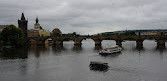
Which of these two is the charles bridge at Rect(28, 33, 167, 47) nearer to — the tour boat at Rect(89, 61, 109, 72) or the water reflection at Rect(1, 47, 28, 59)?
the water reflection at Rect(1, 47, 28, 59)

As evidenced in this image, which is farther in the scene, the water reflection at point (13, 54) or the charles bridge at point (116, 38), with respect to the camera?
the charles bridge at point (116, 38)

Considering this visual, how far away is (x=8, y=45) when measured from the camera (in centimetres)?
9575

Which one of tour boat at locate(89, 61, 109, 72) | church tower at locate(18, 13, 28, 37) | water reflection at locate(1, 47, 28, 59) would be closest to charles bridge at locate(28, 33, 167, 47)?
church tower at locate(18, 13, 28, 37)

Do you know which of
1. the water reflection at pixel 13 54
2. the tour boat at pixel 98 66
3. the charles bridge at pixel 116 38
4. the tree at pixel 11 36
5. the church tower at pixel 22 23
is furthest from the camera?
the church tower at pixel 22 23

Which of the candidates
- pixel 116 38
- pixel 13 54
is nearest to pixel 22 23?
pixel 116 38

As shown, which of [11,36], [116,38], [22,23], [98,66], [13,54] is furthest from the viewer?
[22,23]

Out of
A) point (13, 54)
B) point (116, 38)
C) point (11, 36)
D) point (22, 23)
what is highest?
point (22, 23)

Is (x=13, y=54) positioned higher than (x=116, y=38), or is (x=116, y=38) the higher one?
(x=116, y=38)

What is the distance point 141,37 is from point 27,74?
3447 inches

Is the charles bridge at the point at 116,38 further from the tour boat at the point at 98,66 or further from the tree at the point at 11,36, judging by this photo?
the tour boat at the point at 98,66

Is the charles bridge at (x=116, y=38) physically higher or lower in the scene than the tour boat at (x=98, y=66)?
higher

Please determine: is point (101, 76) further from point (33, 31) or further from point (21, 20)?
point (33, 31)

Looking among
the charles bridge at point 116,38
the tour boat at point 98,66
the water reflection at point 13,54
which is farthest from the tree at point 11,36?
the tour boat at point 98,66

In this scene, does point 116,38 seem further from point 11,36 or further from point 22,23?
point 22,23
